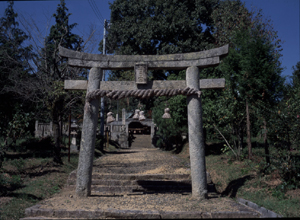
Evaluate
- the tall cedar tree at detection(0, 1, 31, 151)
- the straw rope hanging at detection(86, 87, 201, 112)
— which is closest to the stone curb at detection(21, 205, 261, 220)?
the straw rope hanging at detection(86, 87, 201, 112)

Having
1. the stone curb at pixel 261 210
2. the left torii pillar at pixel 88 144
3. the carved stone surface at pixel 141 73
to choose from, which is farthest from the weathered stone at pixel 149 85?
the stone curb at pixel 261 210

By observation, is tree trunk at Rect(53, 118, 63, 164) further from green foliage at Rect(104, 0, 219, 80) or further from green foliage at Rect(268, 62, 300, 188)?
green foliage at Rect(104, 0, 219, 80)

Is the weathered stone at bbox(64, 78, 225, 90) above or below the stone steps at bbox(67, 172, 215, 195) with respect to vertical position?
above

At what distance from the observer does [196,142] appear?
664cm

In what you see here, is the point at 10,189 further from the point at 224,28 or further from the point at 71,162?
the point at 224,28

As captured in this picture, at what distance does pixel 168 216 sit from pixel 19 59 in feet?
36.4

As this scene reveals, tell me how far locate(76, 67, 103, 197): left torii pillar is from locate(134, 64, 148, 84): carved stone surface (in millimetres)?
1078

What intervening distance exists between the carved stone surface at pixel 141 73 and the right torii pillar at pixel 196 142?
47.7 inches

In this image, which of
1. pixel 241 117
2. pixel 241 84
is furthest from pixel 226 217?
pixel 241 117

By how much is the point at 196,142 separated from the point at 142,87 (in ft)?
6.96

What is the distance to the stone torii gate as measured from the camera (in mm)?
6660

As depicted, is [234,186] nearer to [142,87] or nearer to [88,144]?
[142,87]

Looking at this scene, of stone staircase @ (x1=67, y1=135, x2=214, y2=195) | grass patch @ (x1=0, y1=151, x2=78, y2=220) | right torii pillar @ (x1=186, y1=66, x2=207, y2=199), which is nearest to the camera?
grass patch @ (x1=0, y1=151, x2=78, y2=220)

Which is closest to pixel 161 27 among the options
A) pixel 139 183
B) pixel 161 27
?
pixel 161 27
